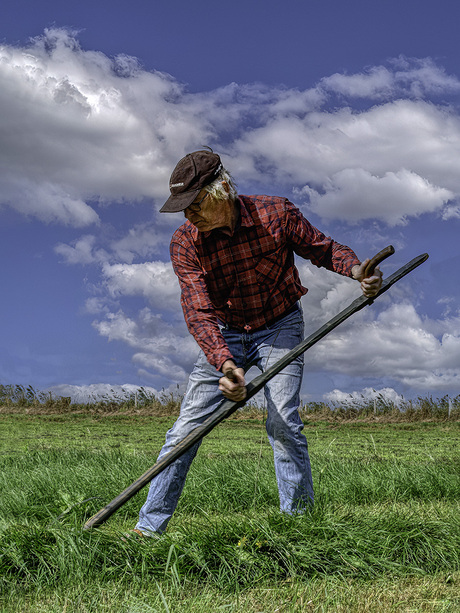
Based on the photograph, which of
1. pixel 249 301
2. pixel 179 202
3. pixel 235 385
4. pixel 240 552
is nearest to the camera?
pixel 240 552

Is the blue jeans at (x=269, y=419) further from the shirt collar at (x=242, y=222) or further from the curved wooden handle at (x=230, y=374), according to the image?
the shirt collar at (x=242, y=222)

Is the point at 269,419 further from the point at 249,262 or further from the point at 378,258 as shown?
the point at 378,258

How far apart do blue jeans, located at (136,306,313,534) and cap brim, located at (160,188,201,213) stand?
0.82m

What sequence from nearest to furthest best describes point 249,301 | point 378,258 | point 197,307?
point 378,258, point 197,307, point 249,301


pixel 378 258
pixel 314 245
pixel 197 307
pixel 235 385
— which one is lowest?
pixel 235 385

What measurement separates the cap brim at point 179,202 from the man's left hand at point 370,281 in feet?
2.98

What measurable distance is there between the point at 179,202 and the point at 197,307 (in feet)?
1.82

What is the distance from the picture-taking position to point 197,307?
2988mm

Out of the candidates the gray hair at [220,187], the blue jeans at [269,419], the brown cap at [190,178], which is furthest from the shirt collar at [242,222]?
the blue jeans at [269,419]

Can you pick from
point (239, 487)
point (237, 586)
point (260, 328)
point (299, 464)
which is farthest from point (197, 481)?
point (237, 586)

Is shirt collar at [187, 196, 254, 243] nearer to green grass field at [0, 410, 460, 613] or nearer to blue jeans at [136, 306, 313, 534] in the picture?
blue jeans at [136, 306, 313, 534]

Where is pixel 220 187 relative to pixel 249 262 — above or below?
above

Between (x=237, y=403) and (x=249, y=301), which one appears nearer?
(x=237, y=403)

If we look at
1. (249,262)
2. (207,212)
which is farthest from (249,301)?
(207,212)
